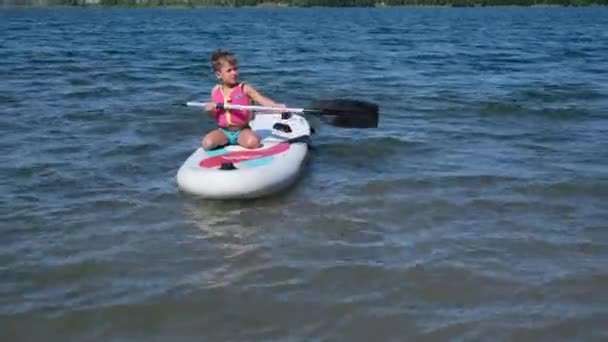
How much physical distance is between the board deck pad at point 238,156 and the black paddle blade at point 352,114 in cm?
108

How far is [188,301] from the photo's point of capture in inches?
171

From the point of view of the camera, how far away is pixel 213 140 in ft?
22.8

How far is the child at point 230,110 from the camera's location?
6.99 meters

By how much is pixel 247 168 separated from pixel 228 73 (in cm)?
123

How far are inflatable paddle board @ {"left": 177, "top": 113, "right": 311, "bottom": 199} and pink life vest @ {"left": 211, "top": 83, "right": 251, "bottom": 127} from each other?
0.27 metres

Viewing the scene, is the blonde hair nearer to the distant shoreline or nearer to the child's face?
the child's face

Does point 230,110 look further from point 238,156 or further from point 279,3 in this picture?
point 279,3

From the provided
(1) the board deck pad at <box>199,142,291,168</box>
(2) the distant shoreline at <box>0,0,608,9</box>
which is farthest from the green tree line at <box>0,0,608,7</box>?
(1) the board deck pad at <box>199,142,291,168</box>

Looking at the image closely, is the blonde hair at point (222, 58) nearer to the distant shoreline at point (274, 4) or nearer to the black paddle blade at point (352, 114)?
the black paddle blade at point (352, 114)

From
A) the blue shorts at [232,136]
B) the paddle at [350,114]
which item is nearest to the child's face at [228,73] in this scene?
the blue shorts at [232,136]

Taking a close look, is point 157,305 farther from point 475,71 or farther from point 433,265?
point 475,71

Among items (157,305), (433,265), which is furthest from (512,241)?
(157,305)

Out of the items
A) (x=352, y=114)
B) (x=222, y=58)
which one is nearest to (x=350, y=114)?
(x=352, y=114)

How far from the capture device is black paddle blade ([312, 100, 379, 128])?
25.8 ft
